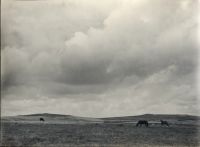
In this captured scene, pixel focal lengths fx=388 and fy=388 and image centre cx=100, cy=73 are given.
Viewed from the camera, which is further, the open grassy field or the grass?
the open grassy field

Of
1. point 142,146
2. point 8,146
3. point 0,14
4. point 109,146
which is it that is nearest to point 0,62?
point 0,14

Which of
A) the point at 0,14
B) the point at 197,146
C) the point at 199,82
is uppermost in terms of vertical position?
the point at 0,14

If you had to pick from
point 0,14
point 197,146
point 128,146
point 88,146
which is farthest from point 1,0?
point 197,146

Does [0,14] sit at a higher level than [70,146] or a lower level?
higher

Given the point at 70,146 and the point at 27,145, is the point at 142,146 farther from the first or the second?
the point at 27,145

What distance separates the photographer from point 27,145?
112ft

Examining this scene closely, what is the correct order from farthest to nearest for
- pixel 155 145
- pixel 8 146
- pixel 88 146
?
pixel 155 145, pixel 88 146, pixel 8 146

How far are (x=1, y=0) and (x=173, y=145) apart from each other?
68.5 feet

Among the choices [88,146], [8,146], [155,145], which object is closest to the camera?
[8,146]

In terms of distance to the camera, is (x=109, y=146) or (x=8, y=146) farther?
(x=109, y=146)

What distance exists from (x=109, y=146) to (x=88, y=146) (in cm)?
193

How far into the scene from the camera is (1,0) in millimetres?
34125

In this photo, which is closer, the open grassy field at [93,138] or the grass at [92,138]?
the grass at [92,138]

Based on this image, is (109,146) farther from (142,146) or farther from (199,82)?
(199,82)
